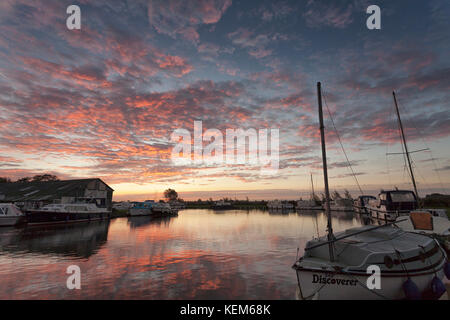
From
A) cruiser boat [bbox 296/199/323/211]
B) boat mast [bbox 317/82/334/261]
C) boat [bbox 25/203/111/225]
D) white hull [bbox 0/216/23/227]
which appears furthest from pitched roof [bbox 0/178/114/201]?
cruiser boat [bbox 296/199/323/211]

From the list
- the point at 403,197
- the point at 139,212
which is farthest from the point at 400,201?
the point at 139,212

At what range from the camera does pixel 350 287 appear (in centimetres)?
921

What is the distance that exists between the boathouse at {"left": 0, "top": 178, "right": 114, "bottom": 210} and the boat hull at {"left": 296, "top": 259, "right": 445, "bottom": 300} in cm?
6594

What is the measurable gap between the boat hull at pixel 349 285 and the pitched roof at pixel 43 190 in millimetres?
66705

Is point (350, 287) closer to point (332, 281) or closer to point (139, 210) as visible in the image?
point (332, 281)

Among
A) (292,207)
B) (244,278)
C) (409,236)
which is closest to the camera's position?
(409,236)

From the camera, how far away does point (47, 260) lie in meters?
17.8

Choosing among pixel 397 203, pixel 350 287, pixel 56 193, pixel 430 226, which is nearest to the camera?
pixel 350 287

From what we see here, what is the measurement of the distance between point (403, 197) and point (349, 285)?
40900 millimetres

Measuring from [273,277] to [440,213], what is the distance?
2608 centimetres

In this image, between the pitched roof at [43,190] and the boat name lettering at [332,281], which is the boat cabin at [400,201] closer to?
the boat name lettering at [332,281]

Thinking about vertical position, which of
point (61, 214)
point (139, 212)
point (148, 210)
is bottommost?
point (139, 212)
